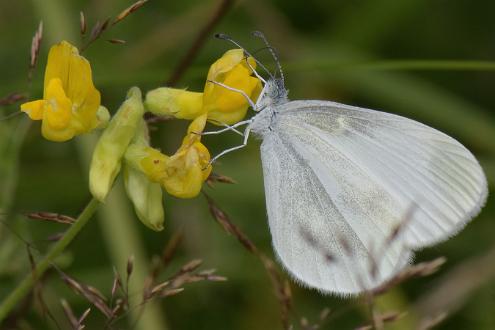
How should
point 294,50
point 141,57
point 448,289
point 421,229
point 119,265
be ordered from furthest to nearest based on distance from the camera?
point 294,50 → point 141,57 → point 448,289 → point 119,265 → point 421,229

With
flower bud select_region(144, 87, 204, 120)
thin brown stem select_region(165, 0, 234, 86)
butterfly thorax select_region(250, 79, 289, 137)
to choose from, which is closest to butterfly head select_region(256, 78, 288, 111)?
butterfly thorax select_region(250, 79, 289, 137)

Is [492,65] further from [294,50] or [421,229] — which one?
[294,50]

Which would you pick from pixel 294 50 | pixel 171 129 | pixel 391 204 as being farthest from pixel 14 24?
pixel 391 204

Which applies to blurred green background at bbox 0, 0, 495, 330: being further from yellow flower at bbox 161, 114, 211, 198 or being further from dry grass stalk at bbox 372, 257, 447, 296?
yellow flower at bbox 161, 114, 211, 198

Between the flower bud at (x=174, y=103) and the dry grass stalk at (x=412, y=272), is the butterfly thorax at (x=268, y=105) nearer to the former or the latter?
the flower bud at (x=174, y=103)

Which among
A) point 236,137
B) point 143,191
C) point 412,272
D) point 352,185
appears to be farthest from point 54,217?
point 236,137

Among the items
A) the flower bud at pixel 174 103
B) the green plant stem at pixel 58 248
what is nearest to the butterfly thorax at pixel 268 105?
the flower bud at pixel 174 103
